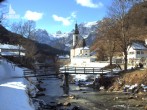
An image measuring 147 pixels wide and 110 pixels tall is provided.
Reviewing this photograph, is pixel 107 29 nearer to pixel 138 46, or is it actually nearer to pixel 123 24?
pixel 123 24

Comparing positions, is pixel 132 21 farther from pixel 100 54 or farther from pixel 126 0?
pixel 100 54

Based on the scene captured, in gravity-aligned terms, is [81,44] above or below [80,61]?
above

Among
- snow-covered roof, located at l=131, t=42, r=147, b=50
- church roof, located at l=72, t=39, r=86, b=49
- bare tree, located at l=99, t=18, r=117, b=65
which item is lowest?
snow-covered roof, located at l=131, t=42, r=147, b=50

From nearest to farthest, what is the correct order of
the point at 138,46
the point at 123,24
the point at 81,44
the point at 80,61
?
the point at 123,24 < the point at 138,46 < the point at 80,61 < the point at 81,44

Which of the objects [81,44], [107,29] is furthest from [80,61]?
[107,29]

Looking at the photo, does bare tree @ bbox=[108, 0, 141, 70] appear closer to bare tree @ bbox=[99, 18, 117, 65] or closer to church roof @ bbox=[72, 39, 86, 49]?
bare tree @ bbox=[99, 18, 117, 65]

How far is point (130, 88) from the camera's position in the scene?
46469 mm

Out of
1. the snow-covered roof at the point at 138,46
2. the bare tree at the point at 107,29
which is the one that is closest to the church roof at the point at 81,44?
the snow-covered roof at the point at 138,46

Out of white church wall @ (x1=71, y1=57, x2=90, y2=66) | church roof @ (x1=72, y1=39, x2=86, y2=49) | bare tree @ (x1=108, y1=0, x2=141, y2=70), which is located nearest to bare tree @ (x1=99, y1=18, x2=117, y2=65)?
bare tree @ (x1=108, y1=0, x2=141, y2=70)

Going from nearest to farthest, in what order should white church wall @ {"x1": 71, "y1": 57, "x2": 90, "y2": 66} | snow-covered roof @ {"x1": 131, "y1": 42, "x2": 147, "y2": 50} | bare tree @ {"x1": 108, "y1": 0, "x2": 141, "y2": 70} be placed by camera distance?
bare tree @ {"x1": 108, "y1": 0, "x2": 141, "y2": 70}, snow-covered roof @ {"x1": 131, "y1": 42, "x2": 147, "y2": 50}, white church wall @ {"x1": 71, "y1": 57, "x2": 90, "y2": 66}

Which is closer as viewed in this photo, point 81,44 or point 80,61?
point 80,61

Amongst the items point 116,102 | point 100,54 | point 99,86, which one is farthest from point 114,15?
point 100,54

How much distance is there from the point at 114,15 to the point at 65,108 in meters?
27.5

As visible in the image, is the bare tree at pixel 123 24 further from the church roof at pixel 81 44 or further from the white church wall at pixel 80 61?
the church roof at pixel 81 44
